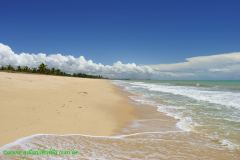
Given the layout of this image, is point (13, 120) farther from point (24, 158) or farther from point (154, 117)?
point (154, 117)

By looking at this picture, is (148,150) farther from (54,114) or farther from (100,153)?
(54,114)

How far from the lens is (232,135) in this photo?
697cm

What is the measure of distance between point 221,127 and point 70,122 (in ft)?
17.1

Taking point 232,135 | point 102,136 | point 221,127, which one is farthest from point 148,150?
point 221,127

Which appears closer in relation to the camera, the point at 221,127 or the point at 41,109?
Answer: the point at 221,127

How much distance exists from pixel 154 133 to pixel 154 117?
3171 millimetres

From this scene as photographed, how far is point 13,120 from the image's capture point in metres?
7.16

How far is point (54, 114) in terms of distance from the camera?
28.7 ft

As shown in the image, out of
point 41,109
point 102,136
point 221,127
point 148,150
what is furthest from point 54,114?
point 221,127

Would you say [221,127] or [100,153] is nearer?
[100,153]

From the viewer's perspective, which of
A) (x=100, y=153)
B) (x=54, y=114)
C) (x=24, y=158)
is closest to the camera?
(x=24, y=158)

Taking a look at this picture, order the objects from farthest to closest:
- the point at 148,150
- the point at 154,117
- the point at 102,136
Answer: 1. the point at 154,117
2. the point at 102,136
3. the point at 148,150

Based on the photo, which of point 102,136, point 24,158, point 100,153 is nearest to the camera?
point 24,158

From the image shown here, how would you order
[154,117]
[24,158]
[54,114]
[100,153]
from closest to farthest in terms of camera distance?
1. [24,158]
2. [100,153]
3. [54,114]
4. [154,117]
